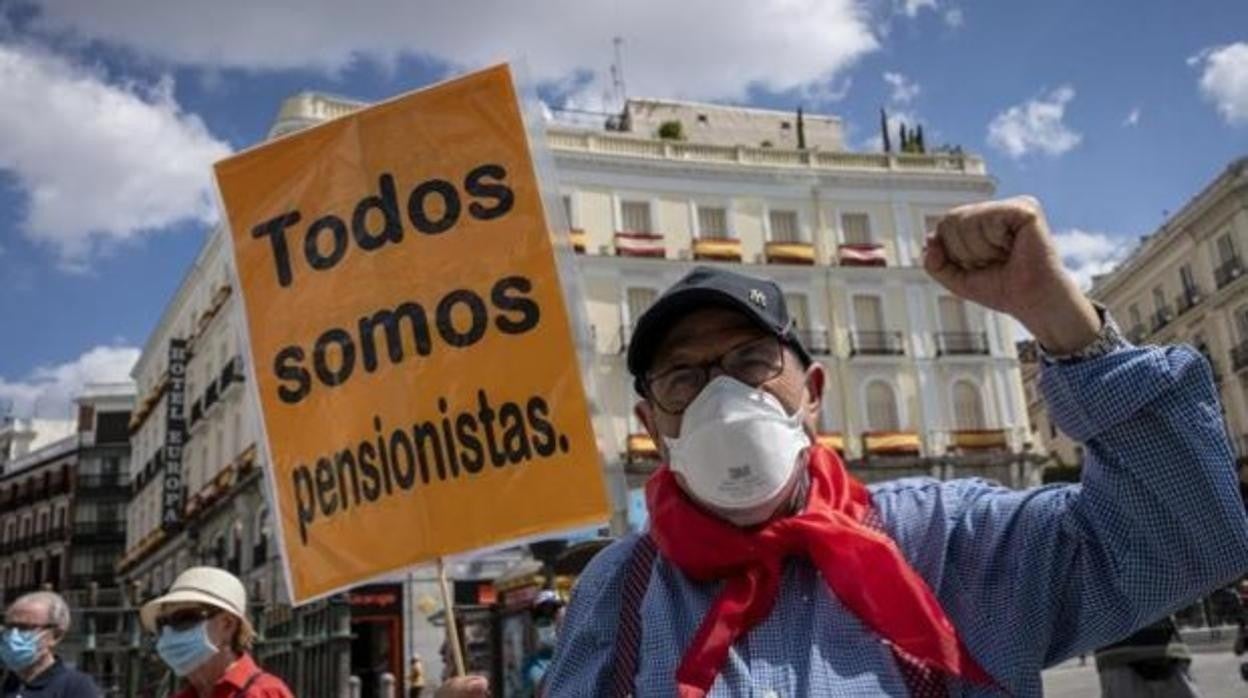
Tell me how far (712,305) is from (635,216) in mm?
29203

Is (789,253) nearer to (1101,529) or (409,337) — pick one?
(409,337)

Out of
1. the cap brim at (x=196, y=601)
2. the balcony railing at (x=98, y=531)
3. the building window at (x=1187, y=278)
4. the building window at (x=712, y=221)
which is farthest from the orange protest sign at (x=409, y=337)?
the balcony railing at (x=98, y=531)

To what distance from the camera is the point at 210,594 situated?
4.09 meters

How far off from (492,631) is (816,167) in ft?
81.9

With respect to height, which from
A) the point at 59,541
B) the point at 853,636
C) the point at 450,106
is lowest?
the point at 853,636

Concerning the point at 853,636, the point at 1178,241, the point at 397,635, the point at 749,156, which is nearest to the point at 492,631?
the point at 853,636

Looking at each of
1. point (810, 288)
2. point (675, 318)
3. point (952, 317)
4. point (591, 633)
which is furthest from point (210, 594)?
point (952, 317)

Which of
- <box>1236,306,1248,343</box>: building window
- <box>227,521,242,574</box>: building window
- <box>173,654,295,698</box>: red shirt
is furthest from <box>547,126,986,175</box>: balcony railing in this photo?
<box>173,654,295,698</box>: red shirt

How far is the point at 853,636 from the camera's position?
1.57 metres

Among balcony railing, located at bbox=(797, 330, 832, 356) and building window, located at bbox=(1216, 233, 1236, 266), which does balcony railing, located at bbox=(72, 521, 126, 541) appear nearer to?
balcony railing, located at bbox=(797, 330, 832, 356)

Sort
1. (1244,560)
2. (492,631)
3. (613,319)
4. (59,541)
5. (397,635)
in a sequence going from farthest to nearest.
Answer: (59,541), (613,319), (397,635), (492,631), (1244,560)

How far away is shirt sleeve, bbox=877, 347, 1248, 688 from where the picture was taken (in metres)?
1.42

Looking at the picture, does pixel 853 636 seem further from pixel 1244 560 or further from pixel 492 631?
pixel 492 631

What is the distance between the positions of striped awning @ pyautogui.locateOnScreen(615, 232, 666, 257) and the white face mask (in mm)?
28427
